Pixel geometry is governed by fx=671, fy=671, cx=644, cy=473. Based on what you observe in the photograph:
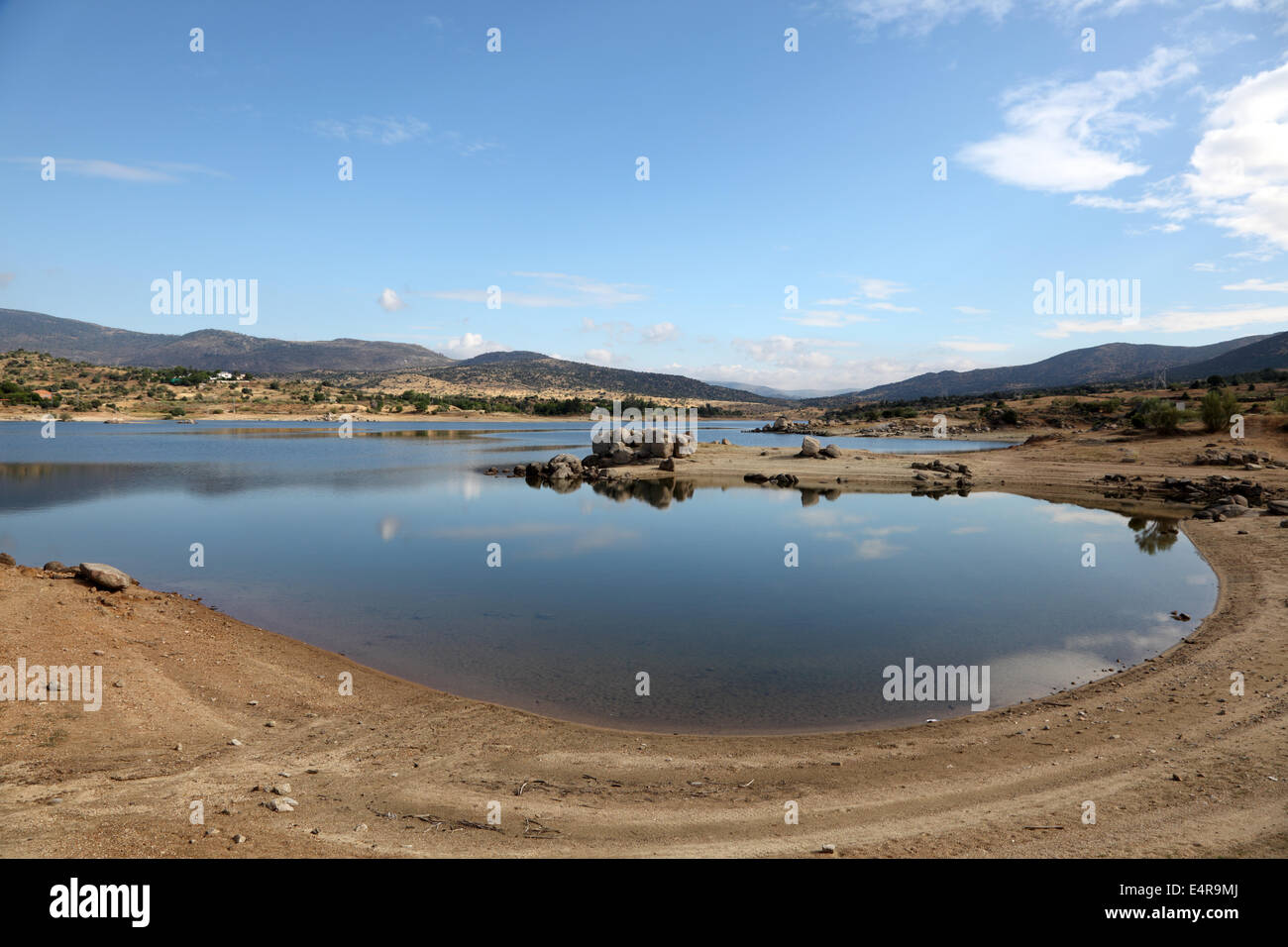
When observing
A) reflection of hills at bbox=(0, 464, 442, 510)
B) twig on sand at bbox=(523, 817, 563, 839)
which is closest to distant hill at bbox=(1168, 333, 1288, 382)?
reflection of hills at bbox=(0, 464, 442, 510)

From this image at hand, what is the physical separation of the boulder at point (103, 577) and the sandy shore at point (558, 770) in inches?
51.8

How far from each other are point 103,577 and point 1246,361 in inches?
6768

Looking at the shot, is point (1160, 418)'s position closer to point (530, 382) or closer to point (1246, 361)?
point (1246, 361)

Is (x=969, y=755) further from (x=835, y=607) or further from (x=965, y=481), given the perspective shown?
(x=965, y=481)

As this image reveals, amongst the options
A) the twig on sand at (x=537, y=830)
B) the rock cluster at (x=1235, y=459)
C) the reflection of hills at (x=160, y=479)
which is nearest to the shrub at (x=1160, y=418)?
the rock cluster at (x=1235, y=459)

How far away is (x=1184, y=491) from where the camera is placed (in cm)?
3353

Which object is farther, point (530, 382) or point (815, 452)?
point (530, 382)

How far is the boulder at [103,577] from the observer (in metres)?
13.3

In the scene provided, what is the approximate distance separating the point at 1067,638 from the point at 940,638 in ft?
8.35

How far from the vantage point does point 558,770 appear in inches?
297

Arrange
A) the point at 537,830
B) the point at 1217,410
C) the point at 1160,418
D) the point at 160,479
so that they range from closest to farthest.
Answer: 1. the point at 537,830
2. the point at 160,479
3. the point at 1217,410
4. the point at 1160,418

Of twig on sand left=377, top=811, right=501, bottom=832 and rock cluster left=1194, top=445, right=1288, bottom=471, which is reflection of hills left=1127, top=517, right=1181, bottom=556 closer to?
rock cluster left=1194, top=445, right=1288, bottom=471

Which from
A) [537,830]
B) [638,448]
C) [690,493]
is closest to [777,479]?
[690,493]

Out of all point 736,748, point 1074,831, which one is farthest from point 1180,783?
point 736,748
